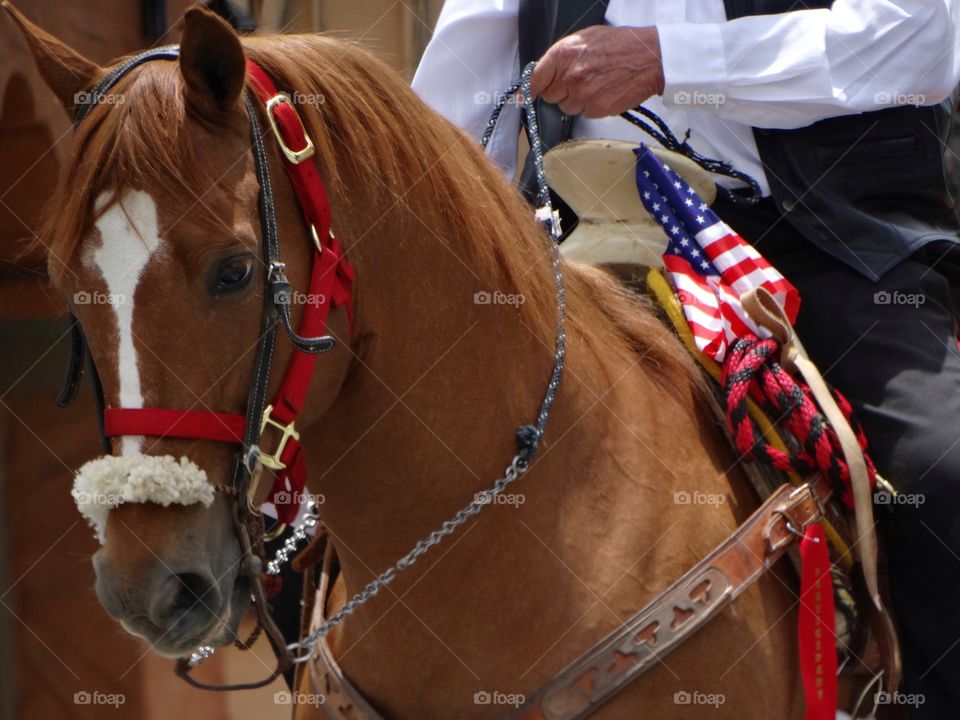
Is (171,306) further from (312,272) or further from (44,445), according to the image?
(44,445)

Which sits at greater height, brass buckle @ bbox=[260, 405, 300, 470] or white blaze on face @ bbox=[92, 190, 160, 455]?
white blaze on face @ bbox=[92, 190, 160, 455]

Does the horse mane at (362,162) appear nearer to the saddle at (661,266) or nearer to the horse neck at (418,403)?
the horse neck at (418,403)

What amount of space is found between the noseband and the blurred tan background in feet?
6.78

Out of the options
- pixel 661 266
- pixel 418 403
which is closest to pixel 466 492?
pixel 418 403

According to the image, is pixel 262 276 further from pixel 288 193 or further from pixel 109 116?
pixel 109 116

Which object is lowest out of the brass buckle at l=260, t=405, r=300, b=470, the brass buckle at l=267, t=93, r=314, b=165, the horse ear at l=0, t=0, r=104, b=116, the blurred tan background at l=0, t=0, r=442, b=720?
the blurred tan background at l=0, t=0, r=442, b=720

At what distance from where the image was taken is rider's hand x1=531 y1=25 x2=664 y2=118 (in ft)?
8.11

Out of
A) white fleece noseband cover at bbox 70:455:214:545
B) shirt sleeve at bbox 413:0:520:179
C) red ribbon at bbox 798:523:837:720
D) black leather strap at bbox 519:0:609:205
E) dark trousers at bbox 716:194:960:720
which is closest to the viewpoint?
white fleece noseband cover at bbox 70:455:214:545

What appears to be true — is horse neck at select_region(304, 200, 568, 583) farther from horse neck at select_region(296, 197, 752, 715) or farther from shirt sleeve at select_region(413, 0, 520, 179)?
shirt sleeve at select_region(413, 0, 520, 179)

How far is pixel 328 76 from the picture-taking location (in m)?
1.98

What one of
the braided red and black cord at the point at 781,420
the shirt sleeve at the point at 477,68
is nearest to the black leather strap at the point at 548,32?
the shirt sleeve at the point at 477,68

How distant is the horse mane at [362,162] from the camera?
1.75 m

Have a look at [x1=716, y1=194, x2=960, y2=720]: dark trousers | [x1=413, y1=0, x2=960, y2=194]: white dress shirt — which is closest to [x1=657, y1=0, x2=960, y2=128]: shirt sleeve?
[x1=413, y1=0, x2=960, y2=194]: white dress shirt

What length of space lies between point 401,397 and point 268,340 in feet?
1.14
